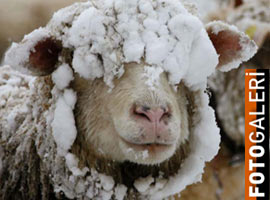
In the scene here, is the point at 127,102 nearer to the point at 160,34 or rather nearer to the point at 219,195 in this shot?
the point at 160,34

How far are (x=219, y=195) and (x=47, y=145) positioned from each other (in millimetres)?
2490

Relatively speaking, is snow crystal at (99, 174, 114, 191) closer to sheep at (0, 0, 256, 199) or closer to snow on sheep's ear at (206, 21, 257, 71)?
sheep at (0, 0, 256, 199)

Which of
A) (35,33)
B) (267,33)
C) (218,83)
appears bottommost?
Answer: (35,33)

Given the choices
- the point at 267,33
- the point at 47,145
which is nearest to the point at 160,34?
the point at 47,145

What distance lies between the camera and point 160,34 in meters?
1.87

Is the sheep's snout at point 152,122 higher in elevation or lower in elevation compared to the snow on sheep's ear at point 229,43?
lower

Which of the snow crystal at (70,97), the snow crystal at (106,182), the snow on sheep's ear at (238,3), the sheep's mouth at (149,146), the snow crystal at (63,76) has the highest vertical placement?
the snow on sheep's ear at (238,3)

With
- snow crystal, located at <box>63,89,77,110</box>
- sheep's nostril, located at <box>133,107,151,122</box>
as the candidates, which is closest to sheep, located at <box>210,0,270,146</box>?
snow crystal, located at <box>63,89,77,110</box>

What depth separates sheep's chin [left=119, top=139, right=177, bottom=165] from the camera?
1.75 meters

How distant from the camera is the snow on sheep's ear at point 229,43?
82.8 inches

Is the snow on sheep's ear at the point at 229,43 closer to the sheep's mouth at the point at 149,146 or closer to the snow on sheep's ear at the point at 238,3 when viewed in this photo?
the sheep's mouth at the point at 149,146

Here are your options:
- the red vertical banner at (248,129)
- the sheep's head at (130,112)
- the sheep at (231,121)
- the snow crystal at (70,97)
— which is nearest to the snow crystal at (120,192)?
the sheep's head at (130,112)

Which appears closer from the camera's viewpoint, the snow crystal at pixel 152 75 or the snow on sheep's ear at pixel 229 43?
the snow crystal at pixel 152 75

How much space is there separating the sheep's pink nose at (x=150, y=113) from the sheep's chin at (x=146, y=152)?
12 cm
